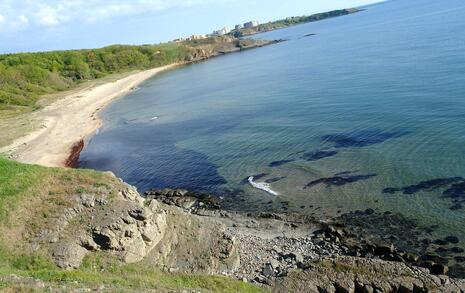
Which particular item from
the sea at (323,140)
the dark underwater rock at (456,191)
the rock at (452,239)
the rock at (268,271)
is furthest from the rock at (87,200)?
the dark underwater rock at (456,191)

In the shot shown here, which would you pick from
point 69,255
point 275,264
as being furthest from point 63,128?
point 275,264

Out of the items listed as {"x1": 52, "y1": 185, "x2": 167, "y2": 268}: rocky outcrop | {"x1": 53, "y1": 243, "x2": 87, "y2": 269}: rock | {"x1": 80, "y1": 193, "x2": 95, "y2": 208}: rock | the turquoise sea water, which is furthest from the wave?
{"x1": 53, "y1": 243, "x2": 87, "y2": 269}: rock

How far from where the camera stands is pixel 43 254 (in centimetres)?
2697

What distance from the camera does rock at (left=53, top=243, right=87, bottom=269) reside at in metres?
26.6

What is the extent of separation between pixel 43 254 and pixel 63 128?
6462cm

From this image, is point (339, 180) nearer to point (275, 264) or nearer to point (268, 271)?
point (275, 264)

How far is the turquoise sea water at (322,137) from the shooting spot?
43500 millimetres

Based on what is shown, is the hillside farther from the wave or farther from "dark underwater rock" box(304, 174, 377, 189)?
"dark underwater rock" box(304, 174, 377, 189)

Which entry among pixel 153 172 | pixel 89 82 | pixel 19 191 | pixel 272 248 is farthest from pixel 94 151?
pixel 89 82

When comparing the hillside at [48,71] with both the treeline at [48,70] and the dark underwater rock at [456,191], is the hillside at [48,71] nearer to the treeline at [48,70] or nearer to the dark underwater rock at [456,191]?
the treeline at [48,70]

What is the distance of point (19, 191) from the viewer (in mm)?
31109

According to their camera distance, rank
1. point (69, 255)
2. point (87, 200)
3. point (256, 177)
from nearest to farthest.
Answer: point (69, 255) < point (87, 200) < point (256, 177)

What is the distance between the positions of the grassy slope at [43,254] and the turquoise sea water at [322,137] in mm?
17684

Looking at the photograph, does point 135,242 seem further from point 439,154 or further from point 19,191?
point 439,154
